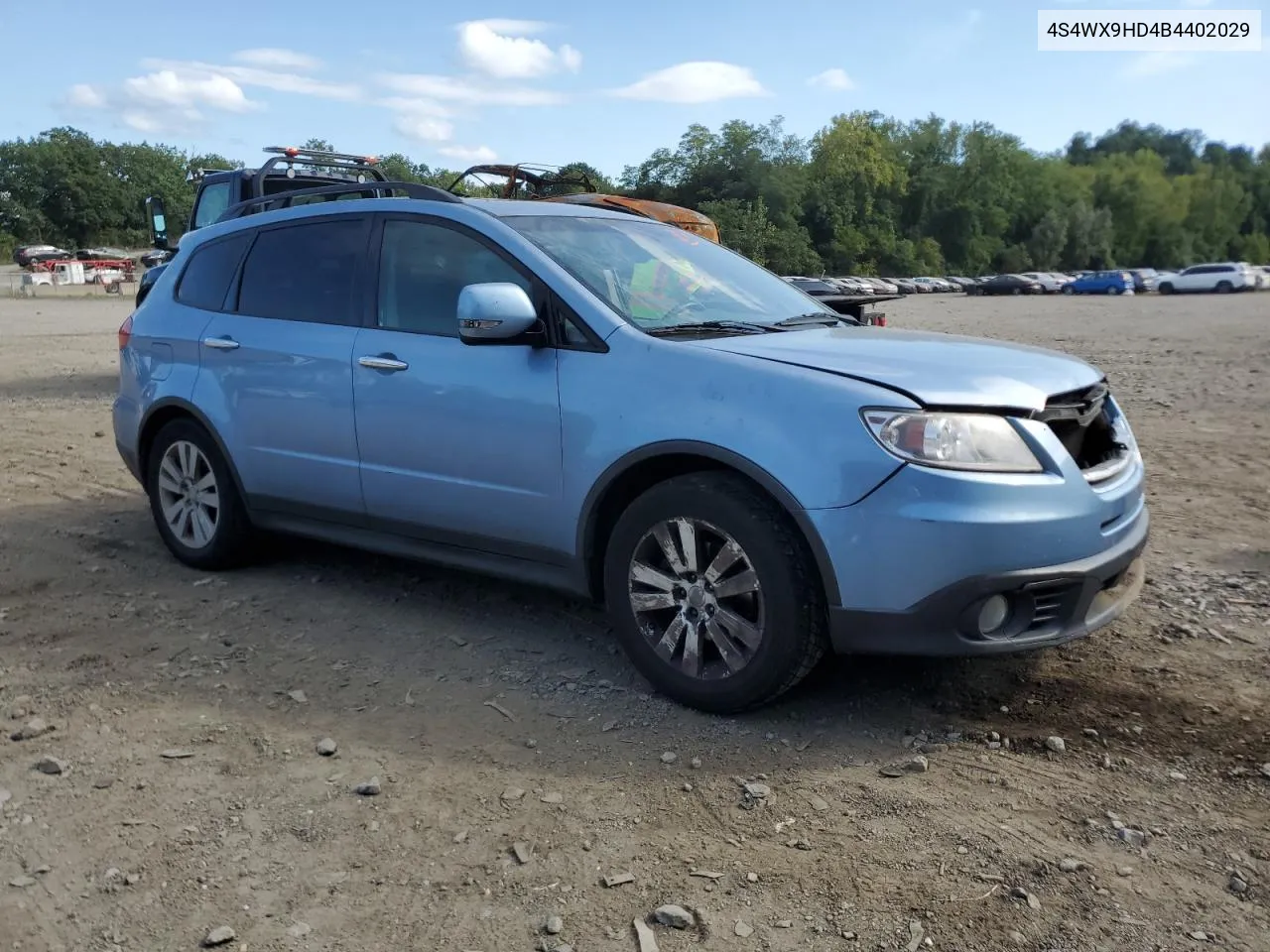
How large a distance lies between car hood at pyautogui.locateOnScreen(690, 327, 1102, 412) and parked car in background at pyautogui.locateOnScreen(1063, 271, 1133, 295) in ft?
204

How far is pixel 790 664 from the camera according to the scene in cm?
355

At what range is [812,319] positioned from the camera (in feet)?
15.4

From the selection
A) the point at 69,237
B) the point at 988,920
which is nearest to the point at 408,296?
the point at 988,920

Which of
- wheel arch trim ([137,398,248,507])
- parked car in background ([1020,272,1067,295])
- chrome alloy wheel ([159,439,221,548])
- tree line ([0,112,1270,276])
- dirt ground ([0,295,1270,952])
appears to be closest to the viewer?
dirt ground ([0,295,1270,952])

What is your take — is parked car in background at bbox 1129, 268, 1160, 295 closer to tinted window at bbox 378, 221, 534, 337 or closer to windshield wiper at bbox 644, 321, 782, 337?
windshield wiper at bbox 644, 321, 782, 337

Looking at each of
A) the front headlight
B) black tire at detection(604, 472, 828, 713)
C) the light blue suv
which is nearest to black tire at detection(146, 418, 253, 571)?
the light blue suv

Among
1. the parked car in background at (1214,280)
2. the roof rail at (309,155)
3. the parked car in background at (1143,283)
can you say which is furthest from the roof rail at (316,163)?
the parked car in background at (1143,283)

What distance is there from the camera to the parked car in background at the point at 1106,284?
60.3 m

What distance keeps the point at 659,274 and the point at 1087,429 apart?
5.77ft

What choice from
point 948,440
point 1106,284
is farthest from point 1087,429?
point 1106,284

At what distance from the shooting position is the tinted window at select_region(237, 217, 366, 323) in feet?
16.2

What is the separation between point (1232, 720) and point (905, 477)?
4.68 feet

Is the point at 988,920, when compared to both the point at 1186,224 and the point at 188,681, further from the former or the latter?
the point at 1186,224

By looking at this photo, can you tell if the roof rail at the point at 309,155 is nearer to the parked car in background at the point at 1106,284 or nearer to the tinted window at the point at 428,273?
the tinted window at the point at 428,273
